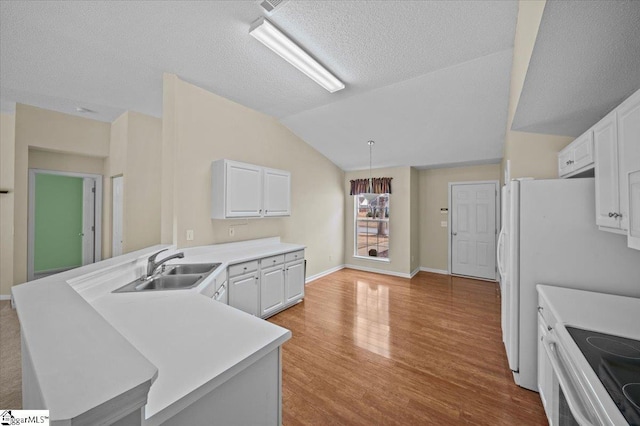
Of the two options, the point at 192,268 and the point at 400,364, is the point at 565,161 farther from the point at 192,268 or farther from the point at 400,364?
the point at 192,268

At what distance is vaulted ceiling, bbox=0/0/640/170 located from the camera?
6.27 feet

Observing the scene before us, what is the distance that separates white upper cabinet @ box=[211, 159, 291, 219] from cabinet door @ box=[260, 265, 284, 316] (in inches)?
31.7

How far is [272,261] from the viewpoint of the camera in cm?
326

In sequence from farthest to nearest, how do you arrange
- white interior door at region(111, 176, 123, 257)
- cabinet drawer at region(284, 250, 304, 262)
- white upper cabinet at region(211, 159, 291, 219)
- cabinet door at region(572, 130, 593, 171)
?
white interior door at region(111, 176, 123, 257) < cabinet drawer at region(284, 250, 304, 262) < white upper cabinet at region(211, 159, 291, 219) < cabinet door at region(572, 130, 593, 171)

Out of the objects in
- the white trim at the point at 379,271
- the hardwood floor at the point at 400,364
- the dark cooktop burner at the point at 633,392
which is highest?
the dark cooktop burner at the point at 633,392

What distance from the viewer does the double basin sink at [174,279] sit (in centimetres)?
184

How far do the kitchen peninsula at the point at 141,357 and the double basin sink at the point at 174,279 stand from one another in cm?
18

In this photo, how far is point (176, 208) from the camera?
2834 mm

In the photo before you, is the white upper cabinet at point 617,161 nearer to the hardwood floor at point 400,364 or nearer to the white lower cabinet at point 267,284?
the hardwood floor at point 400,364

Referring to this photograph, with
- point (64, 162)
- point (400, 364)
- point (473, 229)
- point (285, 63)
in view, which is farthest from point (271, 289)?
point (64, 162)

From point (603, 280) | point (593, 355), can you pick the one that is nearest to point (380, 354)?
point (593, 355)

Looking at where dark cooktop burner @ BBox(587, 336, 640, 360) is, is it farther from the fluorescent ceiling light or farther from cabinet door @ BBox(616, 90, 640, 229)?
the fluorescent ceiling light

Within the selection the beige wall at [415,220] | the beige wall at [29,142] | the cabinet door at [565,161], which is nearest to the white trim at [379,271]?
the beige wall at [415,220]

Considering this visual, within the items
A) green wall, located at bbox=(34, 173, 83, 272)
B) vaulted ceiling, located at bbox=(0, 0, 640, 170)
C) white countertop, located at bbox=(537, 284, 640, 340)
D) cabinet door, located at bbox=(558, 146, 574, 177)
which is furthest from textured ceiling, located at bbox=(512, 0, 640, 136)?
green wall, located at bbox=(34, 173, 83, 272)
